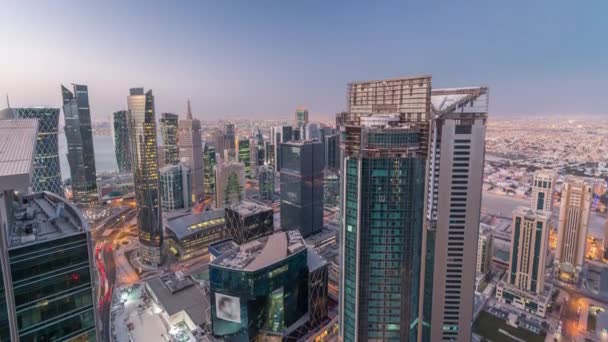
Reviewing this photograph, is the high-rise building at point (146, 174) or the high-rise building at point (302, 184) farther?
the high-rise building at point (302, 184)

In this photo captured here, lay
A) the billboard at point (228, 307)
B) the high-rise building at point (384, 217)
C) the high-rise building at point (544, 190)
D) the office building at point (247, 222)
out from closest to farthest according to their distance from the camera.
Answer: the high-rise building at point (384, 217) < the billboard at point (228, 307) < the office building at point (247, 222) < the high-rise building at point (544, 190)

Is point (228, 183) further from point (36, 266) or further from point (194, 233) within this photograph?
point (36, 266)

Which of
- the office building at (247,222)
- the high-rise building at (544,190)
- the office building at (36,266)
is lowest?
the office building at (247,222)

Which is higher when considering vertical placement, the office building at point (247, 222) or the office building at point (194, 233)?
the office building at point (247, 222)

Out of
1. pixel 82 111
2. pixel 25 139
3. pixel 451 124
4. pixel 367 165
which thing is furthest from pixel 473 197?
pixel 82 111

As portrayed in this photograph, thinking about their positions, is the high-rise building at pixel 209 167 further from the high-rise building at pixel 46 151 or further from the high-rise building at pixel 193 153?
the high-rise building at pixel 46 151

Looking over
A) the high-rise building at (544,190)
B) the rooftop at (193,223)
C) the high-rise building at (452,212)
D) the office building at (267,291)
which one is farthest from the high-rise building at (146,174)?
the high-rise building at (544,190)
